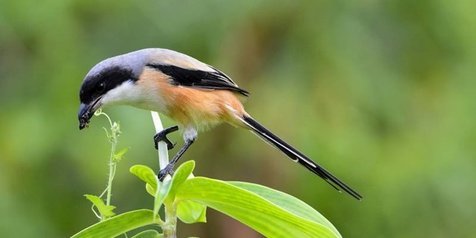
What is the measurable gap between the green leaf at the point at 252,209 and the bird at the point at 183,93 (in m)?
0.71

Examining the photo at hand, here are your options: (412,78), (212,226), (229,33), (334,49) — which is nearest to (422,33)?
(412,78)

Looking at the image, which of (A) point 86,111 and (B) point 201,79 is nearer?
(A) point 86,111

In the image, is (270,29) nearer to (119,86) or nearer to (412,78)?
(412,78)

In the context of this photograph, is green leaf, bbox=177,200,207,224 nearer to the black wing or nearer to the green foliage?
the green foliage

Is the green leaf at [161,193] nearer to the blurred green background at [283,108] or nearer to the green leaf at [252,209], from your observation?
the green leaf at [252,209]

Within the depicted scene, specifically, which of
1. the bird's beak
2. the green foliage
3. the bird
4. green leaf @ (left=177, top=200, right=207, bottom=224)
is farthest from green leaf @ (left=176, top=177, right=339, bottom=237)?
the bird

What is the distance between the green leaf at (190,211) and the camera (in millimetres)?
1459

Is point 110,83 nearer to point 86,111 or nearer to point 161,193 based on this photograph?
point 86,111

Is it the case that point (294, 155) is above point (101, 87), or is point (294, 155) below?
above

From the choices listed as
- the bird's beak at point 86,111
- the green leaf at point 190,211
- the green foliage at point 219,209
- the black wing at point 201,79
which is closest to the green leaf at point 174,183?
the green foliage at point 219,209

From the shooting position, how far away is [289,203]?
1369 millimetres

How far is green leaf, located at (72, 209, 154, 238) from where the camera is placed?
1.25 meters

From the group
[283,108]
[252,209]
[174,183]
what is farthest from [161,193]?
[283,108]

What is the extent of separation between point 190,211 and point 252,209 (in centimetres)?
21
